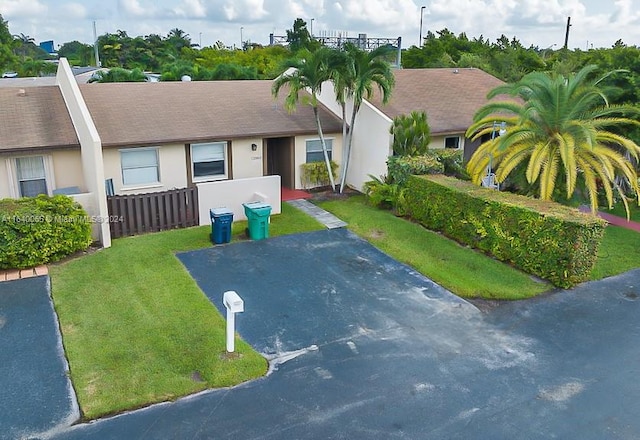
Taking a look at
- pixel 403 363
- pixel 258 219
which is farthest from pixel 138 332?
pixel 258 219

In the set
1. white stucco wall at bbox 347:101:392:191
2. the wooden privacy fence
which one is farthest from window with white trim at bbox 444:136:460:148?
the wooden privacy fence

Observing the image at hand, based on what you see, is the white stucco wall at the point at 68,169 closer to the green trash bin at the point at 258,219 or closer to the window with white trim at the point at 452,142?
the green trash bin at the point at 258,219

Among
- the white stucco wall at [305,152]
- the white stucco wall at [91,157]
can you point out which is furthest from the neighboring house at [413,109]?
the white stucco wall at [91,157]

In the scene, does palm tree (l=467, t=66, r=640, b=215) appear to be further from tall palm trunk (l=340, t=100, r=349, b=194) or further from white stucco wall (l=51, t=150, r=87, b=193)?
white stucco wall (l=51, t=150, r=87, b=193)

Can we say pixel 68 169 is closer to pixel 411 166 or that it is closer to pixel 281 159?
pixel 281 159

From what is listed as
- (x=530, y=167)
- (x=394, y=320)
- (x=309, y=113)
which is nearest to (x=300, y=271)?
(x=394, y=320)

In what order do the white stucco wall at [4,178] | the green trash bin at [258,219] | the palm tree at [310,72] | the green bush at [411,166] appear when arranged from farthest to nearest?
the palm tree at [310,72], the green bush at [411,166], the white stucco wall at [4,178], the green trash bin at [258,219]

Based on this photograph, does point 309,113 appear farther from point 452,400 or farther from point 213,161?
point 452,400

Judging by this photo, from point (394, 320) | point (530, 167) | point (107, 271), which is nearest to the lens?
point (394, 320)
